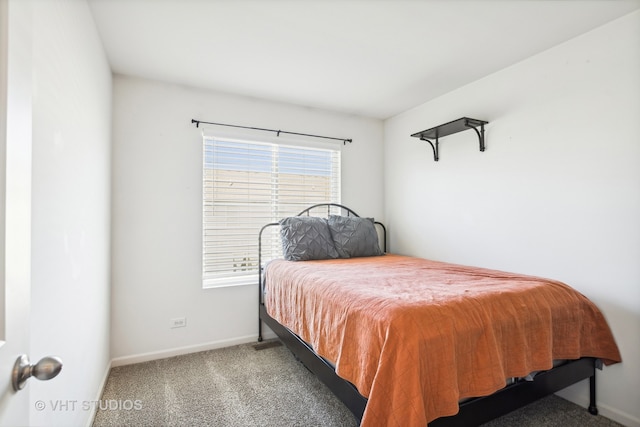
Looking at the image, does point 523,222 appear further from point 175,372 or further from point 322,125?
point 175,372

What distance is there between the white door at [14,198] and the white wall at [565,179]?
8.72 ft

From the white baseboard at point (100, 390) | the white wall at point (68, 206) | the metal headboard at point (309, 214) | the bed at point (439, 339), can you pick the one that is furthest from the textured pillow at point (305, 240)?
the white baseboard at point (100, 390)

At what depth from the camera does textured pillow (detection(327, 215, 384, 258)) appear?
9.96ft

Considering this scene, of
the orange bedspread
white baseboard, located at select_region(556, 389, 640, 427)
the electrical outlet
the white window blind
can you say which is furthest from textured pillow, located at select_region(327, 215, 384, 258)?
white baseboard, located at select_region(556, 389, 640, 427)

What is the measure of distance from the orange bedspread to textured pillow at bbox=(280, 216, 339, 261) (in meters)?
0.66

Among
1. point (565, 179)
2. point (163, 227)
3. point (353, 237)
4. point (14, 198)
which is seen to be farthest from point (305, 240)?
point (14, 198)

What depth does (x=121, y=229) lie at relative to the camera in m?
2.58

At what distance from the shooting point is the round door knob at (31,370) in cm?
58

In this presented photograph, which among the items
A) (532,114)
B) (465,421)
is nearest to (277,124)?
(532,114)

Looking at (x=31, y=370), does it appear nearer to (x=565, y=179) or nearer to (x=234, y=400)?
(x=234, y=400)

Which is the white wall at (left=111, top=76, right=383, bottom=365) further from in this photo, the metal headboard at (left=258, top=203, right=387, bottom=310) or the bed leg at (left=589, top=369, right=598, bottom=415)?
the bed leg at (left=589, top=369, right=598, bottom=415)

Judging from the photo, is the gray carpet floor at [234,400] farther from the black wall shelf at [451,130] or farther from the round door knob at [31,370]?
the black wall shelf at [451,130]

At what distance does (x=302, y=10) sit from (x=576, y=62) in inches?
71.2

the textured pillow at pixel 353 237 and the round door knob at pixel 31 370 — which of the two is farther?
the textured pillow at pixel 353 237
